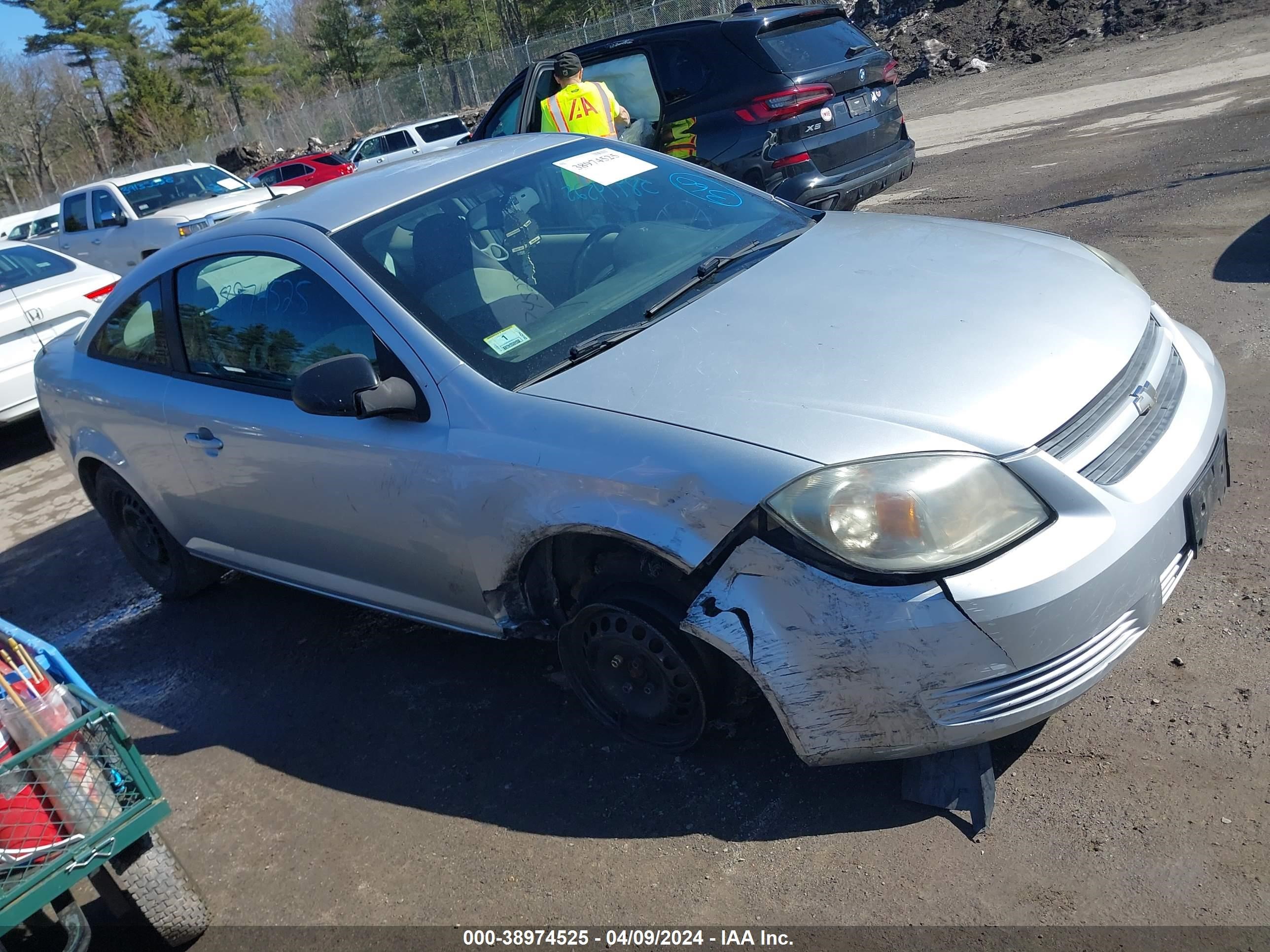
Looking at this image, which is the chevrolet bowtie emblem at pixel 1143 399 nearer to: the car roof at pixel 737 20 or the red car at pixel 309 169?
the car roof at pixel 737 20

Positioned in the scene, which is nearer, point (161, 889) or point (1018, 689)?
point (1018, 689)

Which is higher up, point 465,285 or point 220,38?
point 220,38

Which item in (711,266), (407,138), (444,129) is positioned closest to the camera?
(711,266)

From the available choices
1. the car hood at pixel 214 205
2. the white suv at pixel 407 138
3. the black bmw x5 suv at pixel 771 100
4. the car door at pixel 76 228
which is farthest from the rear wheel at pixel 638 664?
the white suv at pixel 407 138

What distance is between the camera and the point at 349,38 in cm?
5653

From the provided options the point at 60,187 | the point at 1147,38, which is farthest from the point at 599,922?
the point at 60,187

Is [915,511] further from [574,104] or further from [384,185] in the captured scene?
[574,104]

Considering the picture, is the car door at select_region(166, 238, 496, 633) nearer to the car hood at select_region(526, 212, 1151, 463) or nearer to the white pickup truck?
the car hood at select_region(526, 212, 1151, 463)

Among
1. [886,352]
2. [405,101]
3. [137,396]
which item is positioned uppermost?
[405,101]

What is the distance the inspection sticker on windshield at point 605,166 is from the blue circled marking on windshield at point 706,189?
0.45ft

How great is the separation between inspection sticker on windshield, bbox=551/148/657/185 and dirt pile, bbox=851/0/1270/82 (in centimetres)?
1759

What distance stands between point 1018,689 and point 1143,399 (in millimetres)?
925

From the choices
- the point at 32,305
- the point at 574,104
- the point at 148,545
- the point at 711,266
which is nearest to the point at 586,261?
the point at 711,266

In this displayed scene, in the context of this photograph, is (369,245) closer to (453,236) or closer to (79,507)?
(453,236)
